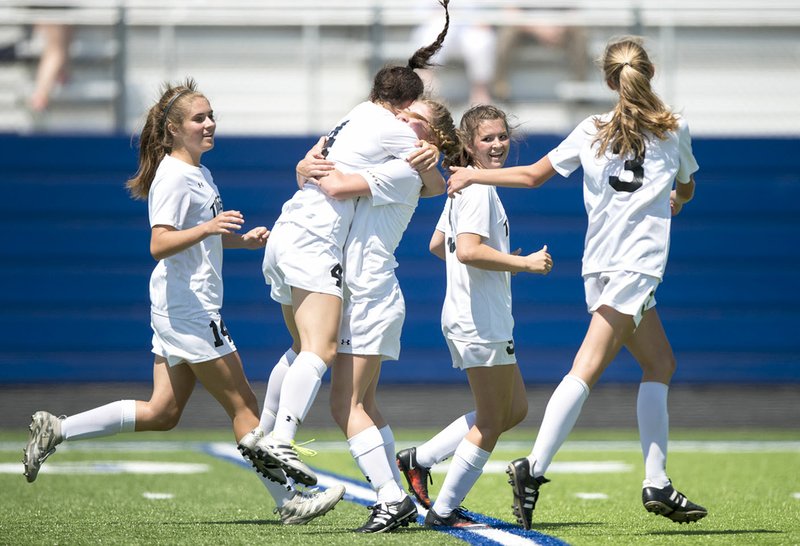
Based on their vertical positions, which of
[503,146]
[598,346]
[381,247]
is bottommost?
[598,346]

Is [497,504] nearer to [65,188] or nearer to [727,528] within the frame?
[727,528]

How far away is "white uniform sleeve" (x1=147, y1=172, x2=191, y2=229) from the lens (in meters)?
4.94

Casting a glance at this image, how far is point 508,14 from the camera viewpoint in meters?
11.9

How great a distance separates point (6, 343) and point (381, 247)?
7.35 metres

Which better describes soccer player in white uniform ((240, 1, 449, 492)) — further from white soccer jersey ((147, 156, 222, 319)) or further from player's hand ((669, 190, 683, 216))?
player's hand ((669, 190, 683, 216))

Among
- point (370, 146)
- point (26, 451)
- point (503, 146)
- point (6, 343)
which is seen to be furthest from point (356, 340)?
point (6, 343)

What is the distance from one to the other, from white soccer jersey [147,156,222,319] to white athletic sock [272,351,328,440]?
596 mm

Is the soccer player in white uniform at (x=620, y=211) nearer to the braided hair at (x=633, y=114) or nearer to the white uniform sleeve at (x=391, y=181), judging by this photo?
the braided hair at (x=633, y=114)

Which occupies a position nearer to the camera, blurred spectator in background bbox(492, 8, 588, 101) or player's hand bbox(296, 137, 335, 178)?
player's hand bbox(296, 137, 335, 178)

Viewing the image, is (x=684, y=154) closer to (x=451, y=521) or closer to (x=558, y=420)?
(x=558, y=420)

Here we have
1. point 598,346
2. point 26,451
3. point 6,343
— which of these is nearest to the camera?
point 598,346

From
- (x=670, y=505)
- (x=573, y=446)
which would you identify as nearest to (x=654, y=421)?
(x=670, y=505)

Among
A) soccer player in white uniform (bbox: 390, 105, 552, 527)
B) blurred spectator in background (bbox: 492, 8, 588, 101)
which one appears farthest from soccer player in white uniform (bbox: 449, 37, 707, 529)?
blurred spectator in background (bbox: 492, 8, 588, 101)

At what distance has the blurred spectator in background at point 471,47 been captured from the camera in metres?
11.9
